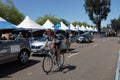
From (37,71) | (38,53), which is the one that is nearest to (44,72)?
(37,71)

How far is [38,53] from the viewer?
578 inches

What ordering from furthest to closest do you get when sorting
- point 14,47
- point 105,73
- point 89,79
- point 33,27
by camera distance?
point 33,27 < point 14,47 < point 105,73 < point 89,79

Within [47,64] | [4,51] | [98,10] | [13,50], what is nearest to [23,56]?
[13,50]

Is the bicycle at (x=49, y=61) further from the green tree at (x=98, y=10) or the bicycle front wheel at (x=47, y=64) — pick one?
the green tree at (x=98, y=10)

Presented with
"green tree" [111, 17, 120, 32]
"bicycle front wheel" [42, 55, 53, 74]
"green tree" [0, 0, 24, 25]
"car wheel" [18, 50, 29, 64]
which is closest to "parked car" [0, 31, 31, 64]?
"car wheel" [18, 50, 29, 64]

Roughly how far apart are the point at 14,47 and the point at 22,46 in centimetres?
76

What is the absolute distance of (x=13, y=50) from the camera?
10.2 m

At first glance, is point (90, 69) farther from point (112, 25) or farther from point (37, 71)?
point (112, 25)

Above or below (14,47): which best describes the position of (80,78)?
below

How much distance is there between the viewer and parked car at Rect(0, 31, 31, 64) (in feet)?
31.2

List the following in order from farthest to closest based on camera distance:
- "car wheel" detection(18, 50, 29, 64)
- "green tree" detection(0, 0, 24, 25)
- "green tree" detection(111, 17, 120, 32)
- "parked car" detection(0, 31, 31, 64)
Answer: "green tree" detection(111, 17, 120, 32) → "green tree" detection(0, 0, 24, 25) → "car wheel" detection(18, 50, 29, 64) → "parked car" detection(0, 31, 31, 64)

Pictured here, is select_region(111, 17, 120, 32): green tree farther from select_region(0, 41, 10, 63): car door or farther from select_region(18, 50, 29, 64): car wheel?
select_region(0, 41, 10, 63): car door

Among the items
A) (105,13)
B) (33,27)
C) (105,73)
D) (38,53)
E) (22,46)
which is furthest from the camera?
(105,13)

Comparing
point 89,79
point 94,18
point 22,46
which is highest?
point 94,18
